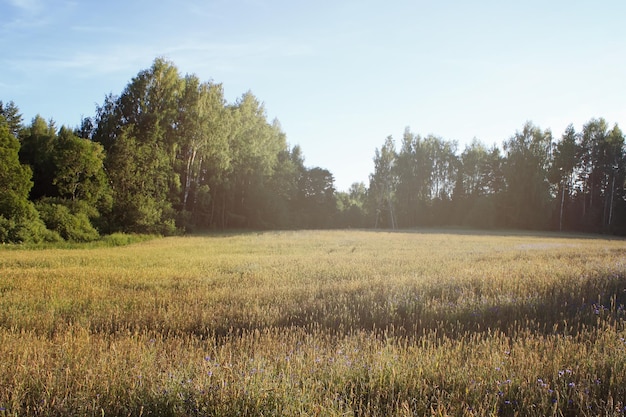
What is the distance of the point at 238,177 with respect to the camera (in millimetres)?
56875

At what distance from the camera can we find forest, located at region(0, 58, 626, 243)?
27.1 m

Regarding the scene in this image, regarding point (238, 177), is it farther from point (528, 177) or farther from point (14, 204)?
point (528, 177)

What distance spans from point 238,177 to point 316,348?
5379cm

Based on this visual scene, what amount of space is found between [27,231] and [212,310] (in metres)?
20.9

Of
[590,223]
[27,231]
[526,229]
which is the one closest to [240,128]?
[27,231]

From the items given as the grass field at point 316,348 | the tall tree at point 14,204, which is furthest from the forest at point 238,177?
the grass field at point 316,348

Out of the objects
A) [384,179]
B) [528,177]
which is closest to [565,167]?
[528,177]

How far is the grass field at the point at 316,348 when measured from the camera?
11.0 ft

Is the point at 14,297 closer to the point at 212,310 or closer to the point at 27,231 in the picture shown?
the point at 212,310

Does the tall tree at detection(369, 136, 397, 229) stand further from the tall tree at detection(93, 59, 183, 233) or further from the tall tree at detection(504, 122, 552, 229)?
the tall tree at detection(93, 59, 183, 233)

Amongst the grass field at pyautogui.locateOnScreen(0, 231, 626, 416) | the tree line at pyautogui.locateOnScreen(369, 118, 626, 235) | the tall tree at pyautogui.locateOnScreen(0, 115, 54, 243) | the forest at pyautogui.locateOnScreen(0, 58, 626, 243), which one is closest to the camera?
the grass field at pyautogui.locateOnScreen(0, 231, 626, 416)

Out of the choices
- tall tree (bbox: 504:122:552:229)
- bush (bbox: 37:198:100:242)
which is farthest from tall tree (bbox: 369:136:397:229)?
bush (bbox: 37:198:100:242)

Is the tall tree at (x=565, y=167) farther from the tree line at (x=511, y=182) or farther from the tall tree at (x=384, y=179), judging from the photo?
the tall tree at (x=384, y=179)

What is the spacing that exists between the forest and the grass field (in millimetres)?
19636
